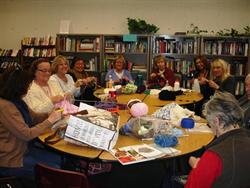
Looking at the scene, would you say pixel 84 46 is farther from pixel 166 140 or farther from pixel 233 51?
pixel 166 140

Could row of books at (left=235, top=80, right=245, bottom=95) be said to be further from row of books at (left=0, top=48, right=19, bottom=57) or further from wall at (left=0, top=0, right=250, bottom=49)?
row of books at (left=0, top=48, right=19, bottom=57)

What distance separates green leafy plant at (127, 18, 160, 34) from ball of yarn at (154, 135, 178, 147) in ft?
12.9

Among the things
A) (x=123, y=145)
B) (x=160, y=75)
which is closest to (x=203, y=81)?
(x=160, y=75)

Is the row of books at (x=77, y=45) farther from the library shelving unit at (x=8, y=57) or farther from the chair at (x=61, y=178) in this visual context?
the chair at (x=61, y=178)

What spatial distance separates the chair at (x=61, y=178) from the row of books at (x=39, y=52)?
476 cm

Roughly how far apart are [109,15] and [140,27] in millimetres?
849

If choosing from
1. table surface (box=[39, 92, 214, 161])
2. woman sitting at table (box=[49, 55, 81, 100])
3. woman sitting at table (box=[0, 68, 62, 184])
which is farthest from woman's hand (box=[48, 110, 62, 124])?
woman sitting at table (box=[49, 55, 81, 100])

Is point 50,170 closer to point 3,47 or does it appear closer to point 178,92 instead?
point 178,92

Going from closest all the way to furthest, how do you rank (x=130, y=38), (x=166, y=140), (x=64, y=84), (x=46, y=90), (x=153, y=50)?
1. (x=166, y=140)
2. (x=46, y=90)
3. (x=64, y=84)
4. (x=130, y=38)
5. (x=153, y=50)

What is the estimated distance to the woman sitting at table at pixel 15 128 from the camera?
1.97 metres

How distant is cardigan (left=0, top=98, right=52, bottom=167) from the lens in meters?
1.96

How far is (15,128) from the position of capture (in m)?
1.96

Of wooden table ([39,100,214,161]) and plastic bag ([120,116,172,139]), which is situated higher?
plastic bag ([120,116,172,139])

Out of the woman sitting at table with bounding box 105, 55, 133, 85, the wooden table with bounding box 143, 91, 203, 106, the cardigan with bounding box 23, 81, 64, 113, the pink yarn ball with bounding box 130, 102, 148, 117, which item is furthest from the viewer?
the woman sitting at table with bounding box 105, 55, 133, 85
